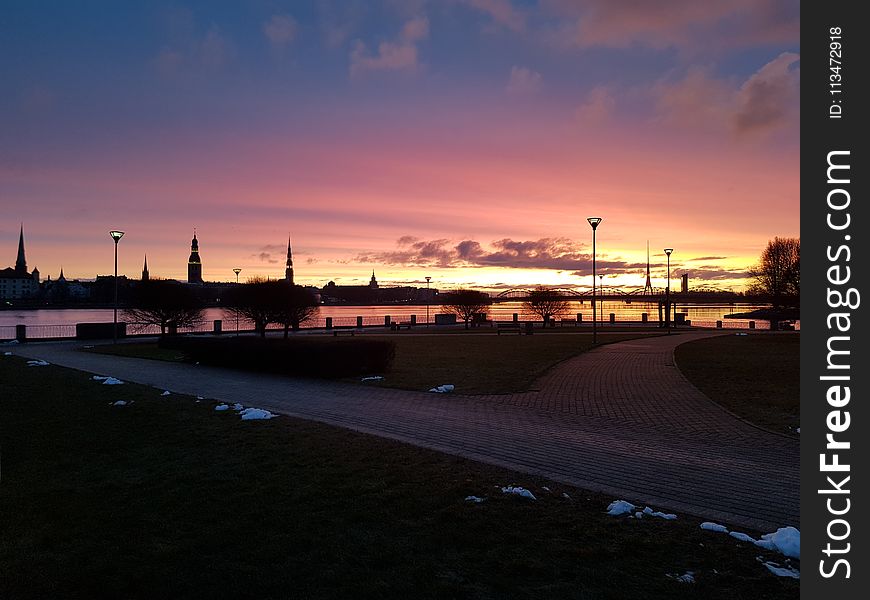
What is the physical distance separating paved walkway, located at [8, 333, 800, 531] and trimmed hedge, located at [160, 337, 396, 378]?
72 cm

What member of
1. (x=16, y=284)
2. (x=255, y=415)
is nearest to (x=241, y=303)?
(x=255, y=415)

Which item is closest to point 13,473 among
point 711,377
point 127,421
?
point 127,421

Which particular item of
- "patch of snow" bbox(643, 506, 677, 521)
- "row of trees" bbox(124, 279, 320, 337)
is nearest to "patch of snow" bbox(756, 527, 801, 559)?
"patch of snow" bbox(643, 506, 677, 521)

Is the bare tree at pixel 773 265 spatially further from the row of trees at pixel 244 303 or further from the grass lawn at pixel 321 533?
the grass lawn at pixel 321 533

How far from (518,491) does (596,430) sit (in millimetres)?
4053

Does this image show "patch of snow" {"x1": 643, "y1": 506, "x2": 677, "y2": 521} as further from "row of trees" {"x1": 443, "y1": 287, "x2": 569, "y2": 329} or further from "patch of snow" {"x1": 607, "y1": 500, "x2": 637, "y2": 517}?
"row of trees" {"x1": 443, "y1": 287, "x2": 569, "y2": 329}

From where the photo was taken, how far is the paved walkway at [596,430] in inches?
250

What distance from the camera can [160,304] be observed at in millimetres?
35156

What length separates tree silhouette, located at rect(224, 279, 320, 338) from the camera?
111 feet

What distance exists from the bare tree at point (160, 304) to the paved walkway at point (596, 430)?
60.3ft

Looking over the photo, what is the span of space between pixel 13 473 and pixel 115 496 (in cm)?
185

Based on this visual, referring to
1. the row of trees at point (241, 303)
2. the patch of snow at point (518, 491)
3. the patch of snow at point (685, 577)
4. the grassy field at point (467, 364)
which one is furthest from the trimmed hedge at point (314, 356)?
the row of trees at point (241, 303)

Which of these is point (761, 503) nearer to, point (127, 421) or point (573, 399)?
point (573, 399)
